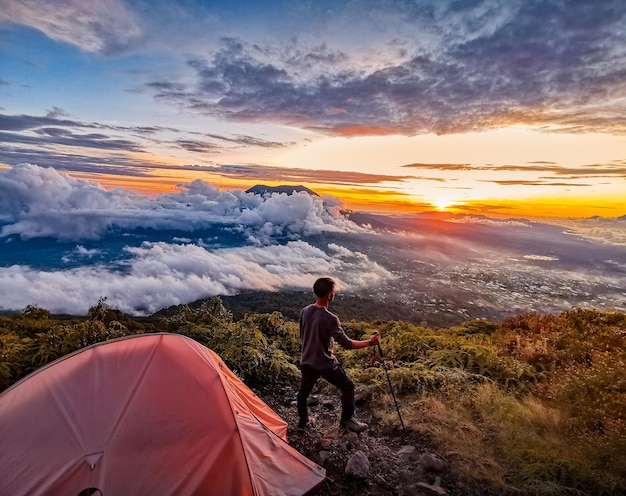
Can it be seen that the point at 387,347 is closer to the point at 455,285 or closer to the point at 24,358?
the point at 24,358

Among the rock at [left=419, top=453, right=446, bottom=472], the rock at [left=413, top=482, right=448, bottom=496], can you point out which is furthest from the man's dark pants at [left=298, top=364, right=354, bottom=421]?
the rock at [left=413, top=482, right=448, bottom=496]

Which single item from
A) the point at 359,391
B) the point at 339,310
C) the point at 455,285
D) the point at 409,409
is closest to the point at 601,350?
the point at 409,409

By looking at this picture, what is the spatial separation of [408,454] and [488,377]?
12.2 feet

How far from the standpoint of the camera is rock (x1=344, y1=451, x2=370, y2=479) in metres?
5.26

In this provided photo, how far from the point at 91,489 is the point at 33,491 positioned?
0.61 meters

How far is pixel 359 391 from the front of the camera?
318 inches

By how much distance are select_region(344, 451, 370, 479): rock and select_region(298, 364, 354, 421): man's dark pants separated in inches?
38.4

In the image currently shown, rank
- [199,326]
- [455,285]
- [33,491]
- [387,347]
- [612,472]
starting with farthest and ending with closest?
1. [455,285]
2. [387,347]
3. [199,326]
4. [612,472]
5. [33,491]

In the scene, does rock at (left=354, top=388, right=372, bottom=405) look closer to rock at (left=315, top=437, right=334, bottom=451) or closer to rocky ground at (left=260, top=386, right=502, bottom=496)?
rocky ground at (left=260, top=386, right=502, bottom=496)

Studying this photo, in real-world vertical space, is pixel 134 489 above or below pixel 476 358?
above

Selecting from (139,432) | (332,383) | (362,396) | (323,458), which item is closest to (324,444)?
(323,458)

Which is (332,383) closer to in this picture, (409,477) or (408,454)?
(408,454)

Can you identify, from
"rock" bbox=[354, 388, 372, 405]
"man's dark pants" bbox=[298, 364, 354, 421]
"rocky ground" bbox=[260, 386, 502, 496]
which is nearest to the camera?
"rocky ground" bbox=[260, 386, 502, 496]

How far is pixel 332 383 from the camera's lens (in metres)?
6.27
